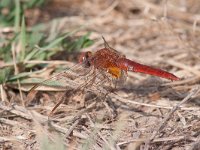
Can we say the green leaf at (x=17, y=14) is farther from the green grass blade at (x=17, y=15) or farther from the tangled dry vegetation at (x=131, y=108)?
the tangled dry vegetation at (x=131, y=108)

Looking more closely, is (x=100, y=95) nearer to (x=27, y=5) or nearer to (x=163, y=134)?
(x=163, y=134)

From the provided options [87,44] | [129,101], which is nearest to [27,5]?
[87,44]

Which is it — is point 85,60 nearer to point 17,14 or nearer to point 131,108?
point 131,108

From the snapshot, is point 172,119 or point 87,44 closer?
point 172,119

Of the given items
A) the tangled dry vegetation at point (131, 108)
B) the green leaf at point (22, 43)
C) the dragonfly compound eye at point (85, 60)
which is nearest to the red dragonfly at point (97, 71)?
the dragonfly compound eye at point (85, 60)

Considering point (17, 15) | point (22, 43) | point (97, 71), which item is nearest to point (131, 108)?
point (97, 71)

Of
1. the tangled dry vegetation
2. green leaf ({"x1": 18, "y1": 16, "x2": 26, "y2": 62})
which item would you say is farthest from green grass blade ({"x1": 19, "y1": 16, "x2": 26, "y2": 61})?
the tangled dry vegetation

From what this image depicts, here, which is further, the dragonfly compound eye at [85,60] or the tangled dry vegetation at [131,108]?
the dragonfly compound eye at [85,60]
